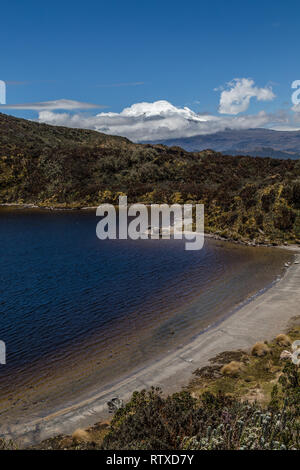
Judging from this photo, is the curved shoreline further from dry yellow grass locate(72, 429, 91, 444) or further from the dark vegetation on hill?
the dark vegetation on hill

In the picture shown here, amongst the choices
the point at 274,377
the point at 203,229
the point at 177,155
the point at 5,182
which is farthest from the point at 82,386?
the point at 177,155

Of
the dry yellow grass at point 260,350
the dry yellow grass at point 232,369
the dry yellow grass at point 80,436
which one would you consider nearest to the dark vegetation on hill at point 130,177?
the dry yellow grass at point 260,350

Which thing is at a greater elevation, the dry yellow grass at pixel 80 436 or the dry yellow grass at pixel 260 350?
the dry yellow grass at pixel 260 350

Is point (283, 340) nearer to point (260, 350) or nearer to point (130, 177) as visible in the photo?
point (260, 350)

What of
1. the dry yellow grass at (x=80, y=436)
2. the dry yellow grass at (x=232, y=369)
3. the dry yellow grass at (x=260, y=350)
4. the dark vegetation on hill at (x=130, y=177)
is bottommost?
the dry yellow grass at (x=80, y=436)

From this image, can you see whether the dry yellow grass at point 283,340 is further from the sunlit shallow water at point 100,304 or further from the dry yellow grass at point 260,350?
the sunlit shallow water at point 100,304

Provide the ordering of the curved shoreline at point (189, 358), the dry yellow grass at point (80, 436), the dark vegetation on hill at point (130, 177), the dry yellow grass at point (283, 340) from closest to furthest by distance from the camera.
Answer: the dry yellow grass at point (80, 436) < the curved shoreline at point (189, 358) < the dry yellow grass at point (283, 340) < the dark vegetation on hill at point (130, 177)

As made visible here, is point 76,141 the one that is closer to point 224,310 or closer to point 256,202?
point 256,202
